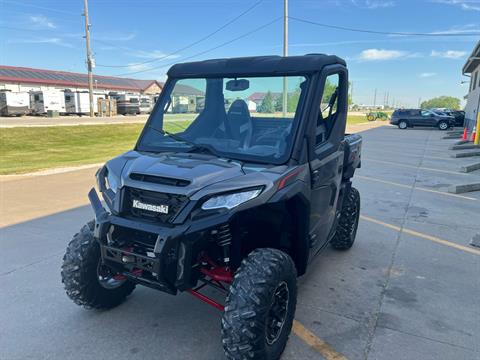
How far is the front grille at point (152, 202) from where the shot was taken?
2.57 metres

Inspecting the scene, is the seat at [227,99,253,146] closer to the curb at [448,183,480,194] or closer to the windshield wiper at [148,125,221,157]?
the windshield wiper at [148,125,221,157]

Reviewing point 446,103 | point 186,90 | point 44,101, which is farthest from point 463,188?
point 446,103

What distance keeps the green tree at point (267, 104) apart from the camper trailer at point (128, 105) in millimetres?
39302

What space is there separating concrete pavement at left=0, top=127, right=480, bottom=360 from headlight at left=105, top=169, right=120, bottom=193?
1232 mm

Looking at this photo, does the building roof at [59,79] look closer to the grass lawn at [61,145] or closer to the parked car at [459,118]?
the grass lawn at [61,145]

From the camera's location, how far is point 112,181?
2920 mm

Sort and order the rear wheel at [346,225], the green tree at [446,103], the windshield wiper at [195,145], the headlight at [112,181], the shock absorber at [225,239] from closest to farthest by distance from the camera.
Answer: the shock absorber at [225,239] < the headlight at [112,181] < the windshield wiper at [195,145] < the rear wheel at [346,225] < the green tree at [446,103]

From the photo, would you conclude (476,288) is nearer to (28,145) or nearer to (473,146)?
(473,146)

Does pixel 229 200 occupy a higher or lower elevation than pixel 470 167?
higher

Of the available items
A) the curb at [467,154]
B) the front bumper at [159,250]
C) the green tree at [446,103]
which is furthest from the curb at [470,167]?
the green tree at [446,103]

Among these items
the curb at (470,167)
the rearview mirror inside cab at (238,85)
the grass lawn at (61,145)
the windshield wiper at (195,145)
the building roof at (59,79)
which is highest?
the building roof at (59,79)

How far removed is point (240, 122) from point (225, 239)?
1.17 meters

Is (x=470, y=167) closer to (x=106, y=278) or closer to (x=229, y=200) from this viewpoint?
(x=229, y=200)

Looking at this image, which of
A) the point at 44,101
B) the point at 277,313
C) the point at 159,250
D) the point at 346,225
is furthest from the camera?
the point at 44,101
